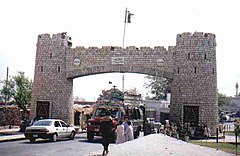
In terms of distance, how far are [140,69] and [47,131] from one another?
12851 millimetres

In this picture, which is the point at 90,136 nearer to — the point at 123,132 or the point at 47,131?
the point at 47,131

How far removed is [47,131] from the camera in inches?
830

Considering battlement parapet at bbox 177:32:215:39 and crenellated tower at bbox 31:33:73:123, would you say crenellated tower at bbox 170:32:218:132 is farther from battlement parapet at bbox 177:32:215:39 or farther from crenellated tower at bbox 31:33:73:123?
crenellated tower at bbox 31:33:73:123

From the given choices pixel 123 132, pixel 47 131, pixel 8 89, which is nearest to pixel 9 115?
pixel 47 131

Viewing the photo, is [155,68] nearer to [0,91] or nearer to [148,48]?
[148,48]

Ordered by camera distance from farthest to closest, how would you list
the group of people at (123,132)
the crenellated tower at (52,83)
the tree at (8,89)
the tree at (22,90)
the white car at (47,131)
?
the tree at (8,89) < the tree at (22,90) < the crenellated tower at (52,83) < the white car at (47,131) < the group of people at (123,132)

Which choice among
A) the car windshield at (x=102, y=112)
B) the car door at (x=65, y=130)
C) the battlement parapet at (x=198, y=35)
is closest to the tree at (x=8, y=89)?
the battlement parapet at (x=198, y=35)

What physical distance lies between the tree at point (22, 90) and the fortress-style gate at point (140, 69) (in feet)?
37.9

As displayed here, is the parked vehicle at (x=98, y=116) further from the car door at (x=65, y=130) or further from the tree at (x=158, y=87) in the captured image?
the tree at (x=158, y=87)

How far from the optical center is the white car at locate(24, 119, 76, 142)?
Answer: 2086 cm

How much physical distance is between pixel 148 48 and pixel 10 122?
47.2 feet

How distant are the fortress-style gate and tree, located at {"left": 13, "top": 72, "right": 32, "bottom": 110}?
11545 mm

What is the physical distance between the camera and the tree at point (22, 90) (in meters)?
45.8

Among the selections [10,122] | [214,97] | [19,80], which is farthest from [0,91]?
[214,97]
